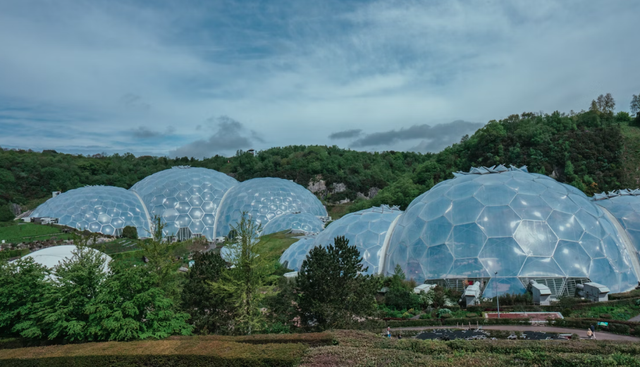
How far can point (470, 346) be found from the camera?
11.0 meters

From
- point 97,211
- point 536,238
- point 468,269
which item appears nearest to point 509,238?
point 536,238

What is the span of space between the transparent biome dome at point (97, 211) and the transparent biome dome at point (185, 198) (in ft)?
6.95

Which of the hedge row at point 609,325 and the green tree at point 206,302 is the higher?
the green tree at point 206,302

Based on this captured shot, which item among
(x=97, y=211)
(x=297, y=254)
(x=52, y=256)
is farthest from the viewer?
(x=97, y=211)

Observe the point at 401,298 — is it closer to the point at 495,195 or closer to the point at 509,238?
the point at 509,238

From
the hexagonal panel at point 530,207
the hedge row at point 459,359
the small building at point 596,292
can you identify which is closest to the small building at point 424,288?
the hexagonal panel at point 530,207

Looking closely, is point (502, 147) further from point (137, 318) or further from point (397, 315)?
point (137, 318)

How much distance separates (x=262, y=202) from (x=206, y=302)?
122 ft

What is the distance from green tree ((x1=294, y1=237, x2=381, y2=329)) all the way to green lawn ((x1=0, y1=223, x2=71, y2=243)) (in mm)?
36858

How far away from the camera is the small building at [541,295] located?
2084cm

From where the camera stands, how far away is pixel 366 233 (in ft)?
96.7

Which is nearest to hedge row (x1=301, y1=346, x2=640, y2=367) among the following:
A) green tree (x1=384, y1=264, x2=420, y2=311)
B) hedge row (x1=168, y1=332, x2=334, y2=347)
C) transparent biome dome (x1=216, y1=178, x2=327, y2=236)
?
hedge row (x1=168, y1=332, x2=334, y2=347)

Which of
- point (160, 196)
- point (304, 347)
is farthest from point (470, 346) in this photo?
point (160, 196)

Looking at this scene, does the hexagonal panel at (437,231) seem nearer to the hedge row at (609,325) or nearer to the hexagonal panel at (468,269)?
the hexagonal panel at (468,269)
